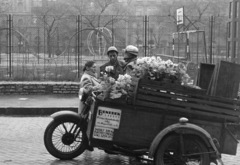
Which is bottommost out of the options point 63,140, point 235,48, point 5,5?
point 63,140

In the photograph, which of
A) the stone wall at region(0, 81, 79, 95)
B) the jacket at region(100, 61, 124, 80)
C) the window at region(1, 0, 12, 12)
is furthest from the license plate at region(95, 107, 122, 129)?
the window at region(1, 0, 12, 12)

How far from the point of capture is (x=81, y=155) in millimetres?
7566

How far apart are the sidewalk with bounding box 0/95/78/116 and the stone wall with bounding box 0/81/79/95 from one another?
41 cm

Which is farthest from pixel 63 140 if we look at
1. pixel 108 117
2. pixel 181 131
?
pixel 181 131

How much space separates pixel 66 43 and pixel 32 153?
42.7 ft

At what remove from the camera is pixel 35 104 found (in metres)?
13.3

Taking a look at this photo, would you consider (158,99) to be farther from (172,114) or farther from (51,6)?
(51,6)

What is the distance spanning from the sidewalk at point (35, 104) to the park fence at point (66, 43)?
2.00 meters

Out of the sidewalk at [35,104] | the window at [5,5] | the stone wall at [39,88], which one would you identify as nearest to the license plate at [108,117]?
the sidewalk at [35,104]

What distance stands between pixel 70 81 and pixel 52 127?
9.46 meters

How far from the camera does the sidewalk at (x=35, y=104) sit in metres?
12.6

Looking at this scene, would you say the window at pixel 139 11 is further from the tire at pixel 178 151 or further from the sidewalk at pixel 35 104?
the tire at pixel 178 151

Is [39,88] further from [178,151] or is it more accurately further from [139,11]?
[139,11]

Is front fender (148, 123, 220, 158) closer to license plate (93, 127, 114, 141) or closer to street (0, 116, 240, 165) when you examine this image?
license plate (93, 127, 114, 141)
